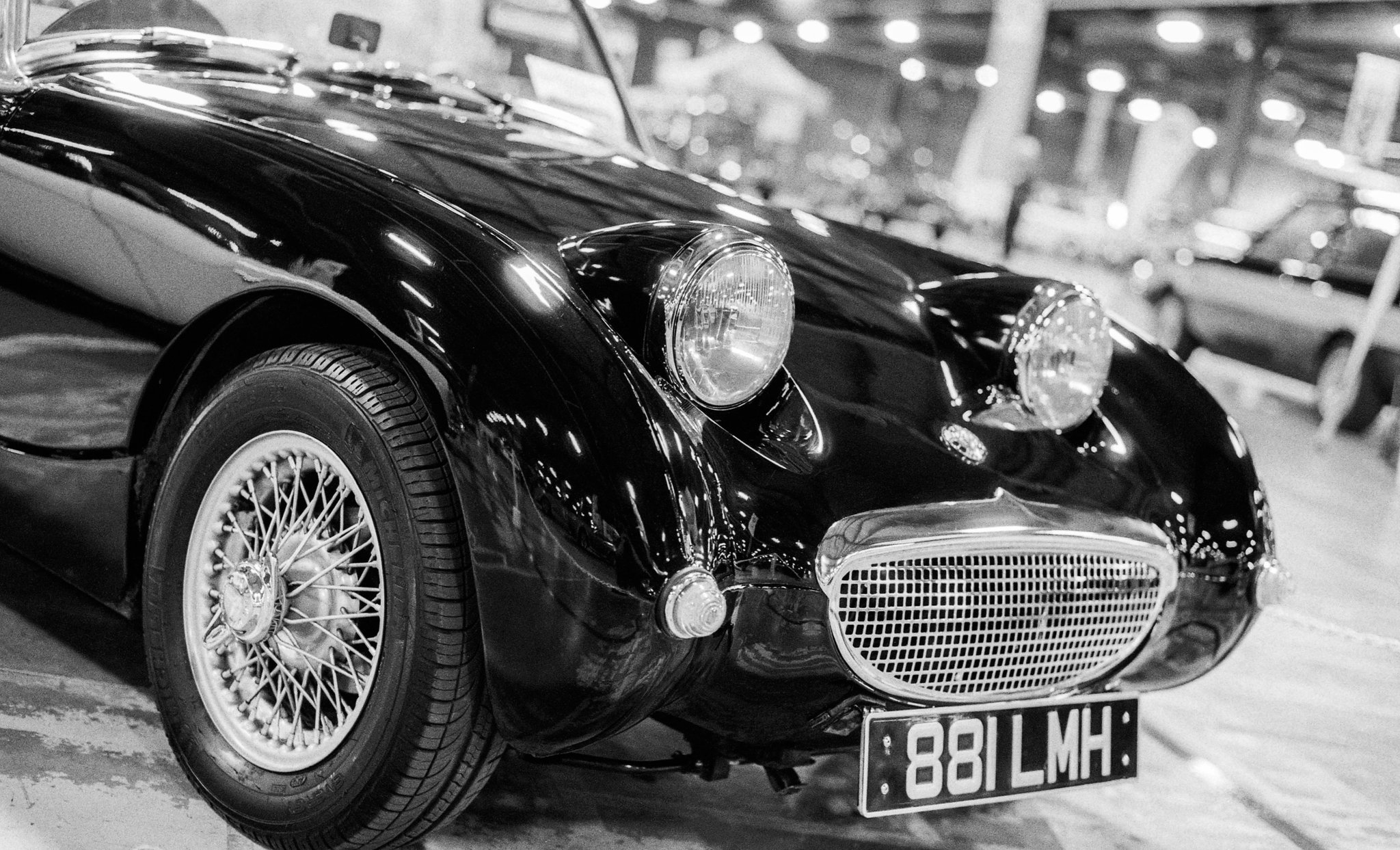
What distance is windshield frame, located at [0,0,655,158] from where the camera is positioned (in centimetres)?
231

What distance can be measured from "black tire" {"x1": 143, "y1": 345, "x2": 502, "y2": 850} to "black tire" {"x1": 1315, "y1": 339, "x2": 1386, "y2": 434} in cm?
904

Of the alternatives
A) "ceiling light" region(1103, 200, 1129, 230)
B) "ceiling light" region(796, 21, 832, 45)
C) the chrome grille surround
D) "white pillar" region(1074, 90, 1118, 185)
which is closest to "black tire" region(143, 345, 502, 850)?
the chrome grille surround

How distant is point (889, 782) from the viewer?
186 cm

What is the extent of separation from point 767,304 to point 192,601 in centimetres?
94

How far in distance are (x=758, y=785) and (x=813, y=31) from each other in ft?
119

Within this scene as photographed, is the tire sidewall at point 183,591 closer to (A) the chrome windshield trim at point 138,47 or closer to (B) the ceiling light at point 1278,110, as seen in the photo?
(A) the chrome windshield trim at point 138,47

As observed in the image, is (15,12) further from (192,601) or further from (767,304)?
(767,304)

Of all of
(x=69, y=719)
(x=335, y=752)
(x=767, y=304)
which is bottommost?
(x=69, y=719)

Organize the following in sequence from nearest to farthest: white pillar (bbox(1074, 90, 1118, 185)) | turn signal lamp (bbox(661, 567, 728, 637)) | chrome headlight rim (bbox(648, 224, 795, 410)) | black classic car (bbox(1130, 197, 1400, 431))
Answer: turn signal lamp (bbox(661, 567, 728, 637)), chrome headlight rim (bbox(648, 224, 795, 410)), black classic car (bbox(1130, 197, 1400, 431)), white pillar (bbox(1074, 90, 1118, 185))

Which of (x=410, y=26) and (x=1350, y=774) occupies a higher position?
(x=410, y=26)

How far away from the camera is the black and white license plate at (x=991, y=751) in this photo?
1.86 metres

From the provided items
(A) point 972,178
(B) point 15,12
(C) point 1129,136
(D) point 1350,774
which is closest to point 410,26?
(B) point 15,12

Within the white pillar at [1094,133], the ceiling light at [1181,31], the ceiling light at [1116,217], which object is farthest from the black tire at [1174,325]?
the white pillar at [1094,133]

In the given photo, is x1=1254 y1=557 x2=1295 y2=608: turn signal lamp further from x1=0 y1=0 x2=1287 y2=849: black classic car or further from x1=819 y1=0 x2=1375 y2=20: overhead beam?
x1=819 y1=0 x2=1375 y2=20: overhead beam
